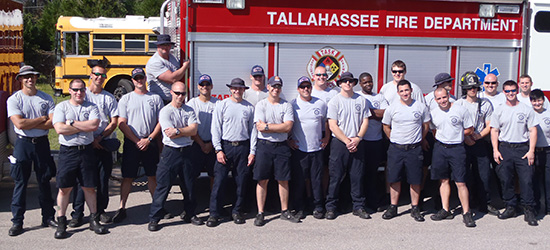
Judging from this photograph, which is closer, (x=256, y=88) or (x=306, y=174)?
(x=306, y=174)

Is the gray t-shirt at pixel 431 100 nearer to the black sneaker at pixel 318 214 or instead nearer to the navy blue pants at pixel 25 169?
the black sneaker at pixel 318 214

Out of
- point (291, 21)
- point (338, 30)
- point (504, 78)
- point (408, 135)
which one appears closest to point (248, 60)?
point (291, 21)

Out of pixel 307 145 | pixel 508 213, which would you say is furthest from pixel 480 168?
pixel 307 145

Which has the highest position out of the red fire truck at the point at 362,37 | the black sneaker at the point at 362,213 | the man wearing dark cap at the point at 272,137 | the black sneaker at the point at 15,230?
the red fire truck at the point at 362,37

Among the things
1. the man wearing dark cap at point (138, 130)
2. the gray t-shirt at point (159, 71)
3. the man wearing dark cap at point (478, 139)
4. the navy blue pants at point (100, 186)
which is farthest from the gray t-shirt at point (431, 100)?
the navy blue pants at point (100, 186)

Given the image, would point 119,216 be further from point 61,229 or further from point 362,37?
point 362,37

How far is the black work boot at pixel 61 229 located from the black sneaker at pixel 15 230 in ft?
1.41

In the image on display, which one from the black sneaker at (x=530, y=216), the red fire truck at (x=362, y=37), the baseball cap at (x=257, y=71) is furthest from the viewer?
the red fire truck at (x=362, y=37)

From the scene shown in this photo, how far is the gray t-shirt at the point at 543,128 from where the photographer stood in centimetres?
654

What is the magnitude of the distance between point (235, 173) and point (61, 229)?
6.22 feet

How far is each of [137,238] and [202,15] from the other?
8.85 feet

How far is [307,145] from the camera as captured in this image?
6422mm

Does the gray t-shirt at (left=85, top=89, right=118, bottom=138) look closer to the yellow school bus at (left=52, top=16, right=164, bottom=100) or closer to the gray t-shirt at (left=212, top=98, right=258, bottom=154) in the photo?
the gray t-shirt at (left=212, top=98, right=258, bottom=154)

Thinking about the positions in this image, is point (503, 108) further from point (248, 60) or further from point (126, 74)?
point (126, 74)
